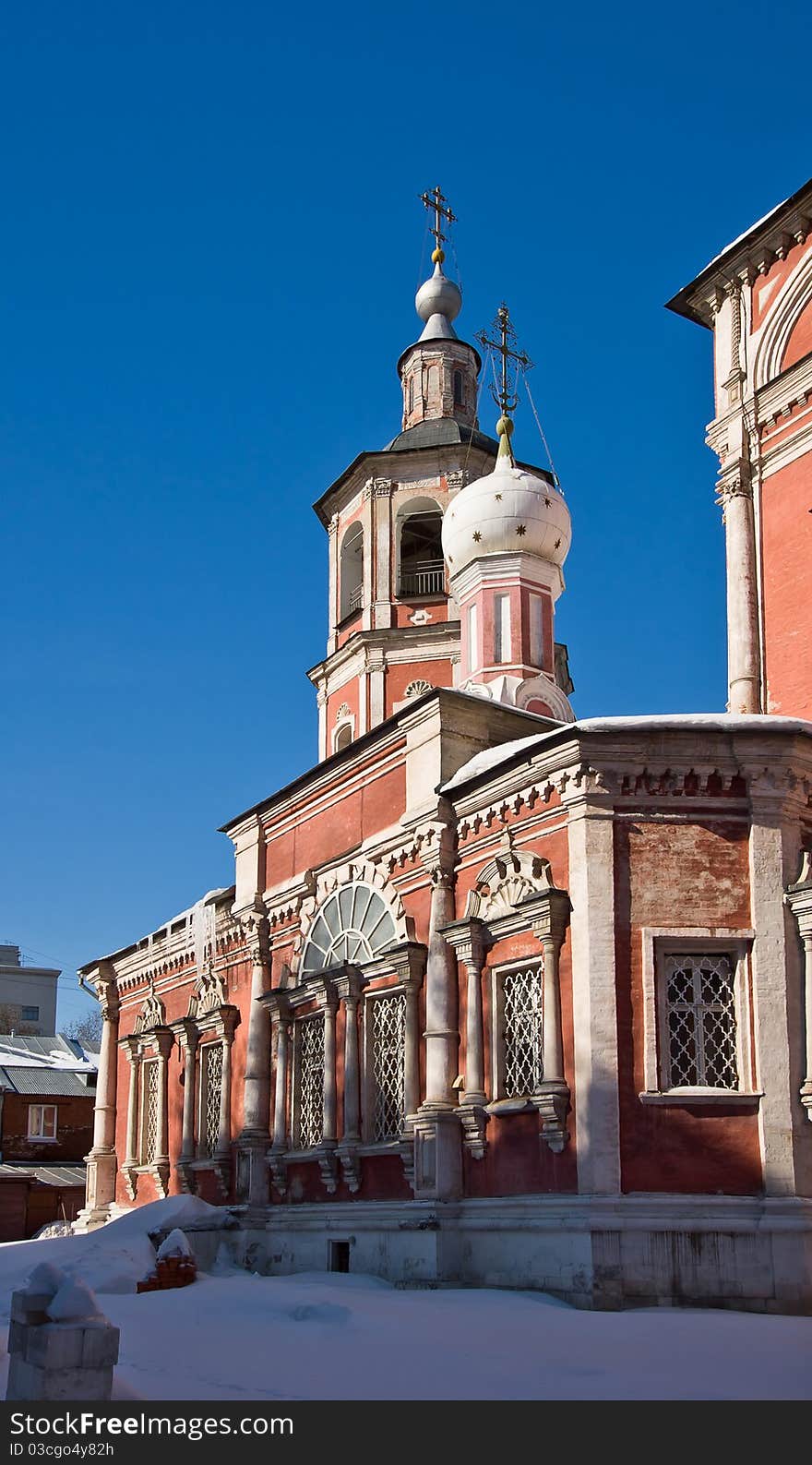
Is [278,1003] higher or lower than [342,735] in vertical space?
lower

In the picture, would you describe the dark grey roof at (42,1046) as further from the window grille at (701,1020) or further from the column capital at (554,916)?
the window grille at (701,1020)

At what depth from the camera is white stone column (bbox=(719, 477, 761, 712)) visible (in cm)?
1691

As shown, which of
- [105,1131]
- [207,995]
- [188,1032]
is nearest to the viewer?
[207,995]

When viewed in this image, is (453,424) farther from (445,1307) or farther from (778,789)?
(445,1307)

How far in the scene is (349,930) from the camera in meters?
16.8

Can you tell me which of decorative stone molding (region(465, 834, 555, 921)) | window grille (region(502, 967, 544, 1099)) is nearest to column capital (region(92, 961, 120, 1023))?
decorative stone molding (region(465, 834, 555, 921))

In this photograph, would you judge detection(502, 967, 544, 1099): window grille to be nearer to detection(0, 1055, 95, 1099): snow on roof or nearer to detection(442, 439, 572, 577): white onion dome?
detection(442, 439, 572, 577): white onion dome

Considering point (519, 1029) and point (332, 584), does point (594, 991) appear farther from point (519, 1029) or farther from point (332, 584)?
point (332, 584)

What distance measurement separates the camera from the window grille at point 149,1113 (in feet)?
74.5

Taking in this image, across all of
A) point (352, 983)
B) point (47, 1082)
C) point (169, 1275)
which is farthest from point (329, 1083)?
point (47, 1082)

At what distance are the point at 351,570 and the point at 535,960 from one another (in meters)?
13.3

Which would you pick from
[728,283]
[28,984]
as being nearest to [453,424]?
[728,283]

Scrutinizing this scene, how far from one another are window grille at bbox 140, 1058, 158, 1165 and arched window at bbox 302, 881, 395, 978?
6.24 metres

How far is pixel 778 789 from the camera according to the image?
1282 cm
